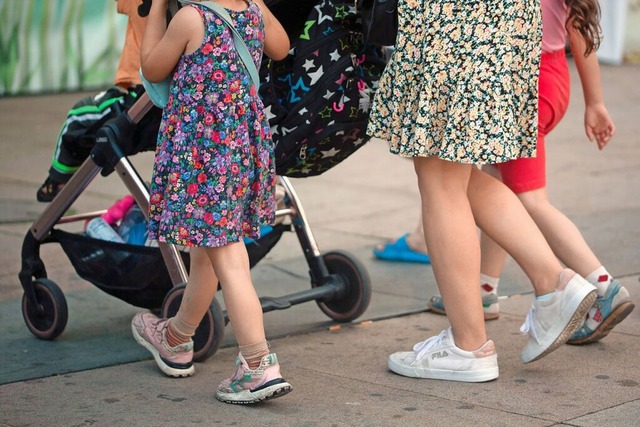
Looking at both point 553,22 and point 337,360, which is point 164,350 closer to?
point 337,360

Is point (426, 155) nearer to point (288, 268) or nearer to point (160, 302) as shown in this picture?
point (160, 302)

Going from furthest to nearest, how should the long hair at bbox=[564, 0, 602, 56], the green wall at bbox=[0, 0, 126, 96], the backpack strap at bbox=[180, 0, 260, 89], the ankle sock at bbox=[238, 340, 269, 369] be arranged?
the green wall at bbox=[0, 0, 126, 96] < the long hair at bbox=[564, 0, 602, 56] < the ankle sock at bbox=[238, 340, 269, 369] < the backpack strap at bbox=[180, 0, 260, 89]

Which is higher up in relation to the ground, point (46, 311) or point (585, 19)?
point (585, 19)

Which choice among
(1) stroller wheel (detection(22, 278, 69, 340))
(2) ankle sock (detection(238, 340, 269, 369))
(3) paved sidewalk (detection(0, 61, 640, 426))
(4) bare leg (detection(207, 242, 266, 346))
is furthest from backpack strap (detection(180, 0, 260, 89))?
(1) stroller wheel (detection(22, 278, 69, 340))

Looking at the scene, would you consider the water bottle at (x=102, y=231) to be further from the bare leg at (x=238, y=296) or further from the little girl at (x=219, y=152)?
the bare leg at (x=238, y=296)

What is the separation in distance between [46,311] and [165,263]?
0.66m

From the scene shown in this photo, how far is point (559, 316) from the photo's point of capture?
3889 millimetres

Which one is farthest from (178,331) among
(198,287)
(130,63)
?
(130,63)

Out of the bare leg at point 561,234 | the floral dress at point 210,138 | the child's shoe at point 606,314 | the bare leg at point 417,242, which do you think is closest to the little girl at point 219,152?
the floral dress at point 210,138

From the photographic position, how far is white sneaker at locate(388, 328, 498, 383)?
3.90 metres

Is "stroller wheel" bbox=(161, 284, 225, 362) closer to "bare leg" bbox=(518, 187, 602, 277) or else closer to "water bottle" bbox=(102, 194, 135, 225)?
"water bottle" bbox=(102, 194, 135, 225)

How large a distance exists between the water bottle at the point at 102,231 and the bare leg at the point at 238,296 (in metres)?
1.10

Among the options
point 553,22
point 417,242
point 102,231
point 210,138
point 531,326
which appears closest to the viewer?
point 210,138

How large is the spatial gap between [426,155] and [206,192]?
0.72 meters
